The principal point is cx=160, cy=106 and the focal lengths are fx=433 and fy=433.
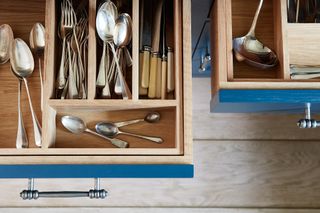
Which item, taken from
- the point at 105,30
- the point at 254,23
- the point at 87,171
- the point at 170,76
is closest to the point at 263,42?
the point at 254,23

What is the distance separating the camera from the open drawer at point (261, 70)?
0.73 m

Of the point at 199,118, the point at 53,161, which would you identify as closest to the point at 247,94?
the point at 53,161

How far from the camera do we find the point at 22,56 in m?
0.81

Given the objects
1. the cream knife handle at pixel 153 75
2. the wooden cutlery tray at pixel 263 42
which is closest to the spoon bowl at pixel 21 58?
the cream knife handle at pixel 153 75

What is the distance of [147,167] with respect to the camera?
2.40ft

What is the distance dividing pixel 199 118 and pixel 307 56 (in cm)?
47

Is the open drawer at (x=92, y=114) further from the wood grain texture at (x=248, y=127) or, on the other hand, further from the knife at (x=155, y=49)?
the wood grain texture at (x=248, y=127)

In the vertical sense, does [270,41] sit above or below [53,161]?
above

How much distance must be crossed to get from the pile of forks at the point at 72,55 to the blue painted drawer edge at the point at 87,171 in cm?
14

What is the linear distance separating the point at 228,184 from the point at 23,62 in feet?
2.13

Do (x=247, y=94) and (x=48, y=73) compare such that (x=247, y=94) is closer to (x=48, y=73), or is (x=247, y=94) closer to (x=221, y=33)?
(x=221, y=33)

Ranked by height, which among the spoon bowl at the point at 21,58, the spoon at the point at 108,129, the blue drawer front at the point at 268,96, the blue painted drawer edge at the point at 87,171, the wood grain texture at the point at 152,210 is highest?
the spoon bowl at the point at 21,58

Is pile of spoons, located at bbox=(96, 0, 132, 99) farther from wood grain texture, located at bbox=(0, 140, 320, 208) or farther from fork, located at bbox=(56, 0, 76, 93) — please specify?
wood grain texture, located at bbox=(0, 140, 320, 208)

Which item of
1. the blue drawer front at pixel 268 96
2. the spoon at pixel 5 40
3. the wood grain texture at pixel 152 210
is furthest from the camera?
the wood grain texture at pixel 152 210
